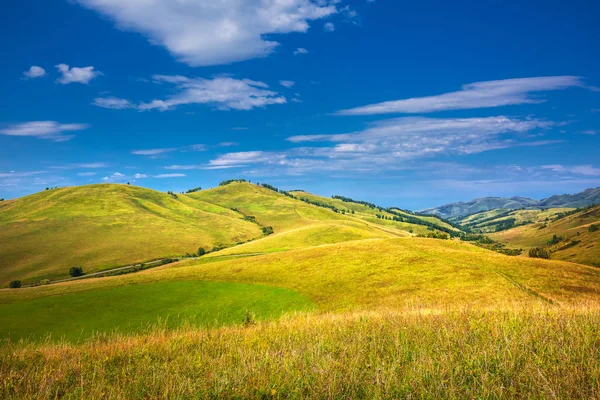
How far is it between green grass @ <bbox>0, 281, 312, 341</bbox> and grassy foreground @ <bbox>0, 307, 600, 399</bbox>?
3562cm

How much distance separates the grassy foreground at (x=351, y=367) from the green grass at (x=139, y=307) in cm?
3562

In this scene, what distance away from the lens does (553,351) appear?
6.51 metres

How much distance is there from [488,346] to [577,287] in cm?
4347

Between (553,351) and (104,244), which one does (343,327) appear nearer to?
(553,351)

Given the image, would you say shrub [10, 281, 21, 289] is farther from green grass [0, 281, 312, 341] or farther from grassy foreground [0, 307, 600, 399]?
grassy foreground [0, 307, 600, 399]

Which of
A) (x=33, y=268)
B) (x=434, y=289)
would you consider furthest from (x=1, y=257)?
(x=434, y=289)

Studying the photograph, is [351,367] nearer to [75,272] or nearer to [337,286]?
[337,286]

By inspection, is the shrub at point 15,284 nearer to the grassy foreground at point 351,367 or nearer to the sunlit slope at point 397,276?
the sunlit slope at point 397,276

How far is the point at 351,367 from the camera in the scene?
588 cm

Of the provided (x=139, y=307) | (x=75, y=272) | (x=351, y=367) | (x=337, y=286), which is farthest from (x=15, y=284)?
(x=351, y=367)

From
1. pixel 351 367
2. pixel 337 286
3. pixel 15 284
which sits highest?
pixel 351 367

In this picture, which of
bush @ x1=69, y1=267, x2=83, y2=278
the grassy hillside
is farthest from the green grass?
bush @ x1=69, y1=267, x2=83, y2=278

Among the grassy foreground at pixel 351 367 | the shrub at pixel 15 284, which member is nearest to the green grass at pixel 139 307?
the grassy foreground at pixel 351 367

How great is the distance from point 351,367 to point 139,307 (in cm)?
5734
